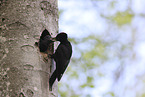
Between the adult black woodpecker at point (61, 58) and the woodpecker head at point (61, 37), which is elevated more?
the woodpecker head at point (61, 37)

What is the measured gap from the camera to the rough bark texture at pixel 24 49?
159 cm

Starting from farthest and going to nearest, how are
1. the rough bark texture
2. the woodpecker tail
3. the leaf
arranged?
the leaf < the woodpecker tail < the rough bark texture

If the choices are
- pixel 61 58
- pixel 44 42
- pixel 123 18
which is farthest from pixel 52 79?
pixel 123 18

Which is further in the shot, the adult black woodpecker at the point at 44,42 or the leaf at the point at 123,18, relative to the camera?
the leaf at the point at 123,18

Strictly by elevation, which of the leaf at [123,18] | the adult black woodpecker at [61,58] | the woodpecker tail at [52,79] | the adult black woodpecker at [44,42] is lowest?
the woodpecker tail at [52,79]

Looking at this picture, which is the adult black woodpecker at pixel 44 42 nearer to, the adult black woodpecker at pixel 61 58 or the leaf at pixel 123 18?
the adult black woodpecker at pixel 61 58

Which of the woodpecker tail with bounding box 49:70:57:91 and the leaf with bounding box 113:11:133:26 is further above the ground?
the leaf with bounding box 113:11:133:26

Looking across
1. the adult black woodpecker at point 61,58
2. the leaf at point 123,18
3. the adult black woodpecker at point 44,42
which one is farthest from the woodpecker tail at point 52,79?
the leaf at point 123,18

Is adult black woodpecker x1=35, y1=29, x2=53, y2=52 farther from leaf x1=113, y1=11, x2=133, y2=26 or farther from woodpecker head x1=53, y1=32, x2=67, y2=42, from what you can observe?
leaf x1=113, y1=11, x2=133, y2=26

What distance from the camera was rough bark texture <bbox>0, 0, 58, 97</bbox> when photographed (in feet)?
5.21

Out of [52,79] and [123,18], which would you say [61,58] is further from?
[123,18]

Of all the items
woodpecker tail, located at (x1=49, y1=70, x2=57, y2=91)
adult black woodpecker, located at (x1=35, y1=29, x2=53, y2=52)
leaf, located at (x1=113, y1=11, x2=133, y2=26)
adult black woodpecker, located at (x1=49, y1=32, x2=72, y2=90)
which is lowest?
woodpecker tail, located at (x1=49, y1=70, x2=57, y2=91)

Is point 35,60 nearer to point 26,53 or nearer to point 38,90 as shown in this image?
point 26,53

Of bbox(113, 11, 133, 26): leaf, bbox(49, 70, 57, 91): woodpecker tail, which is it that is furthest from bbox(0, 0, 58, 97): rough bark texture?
bbox(113, 11, 133, 26): leaf
